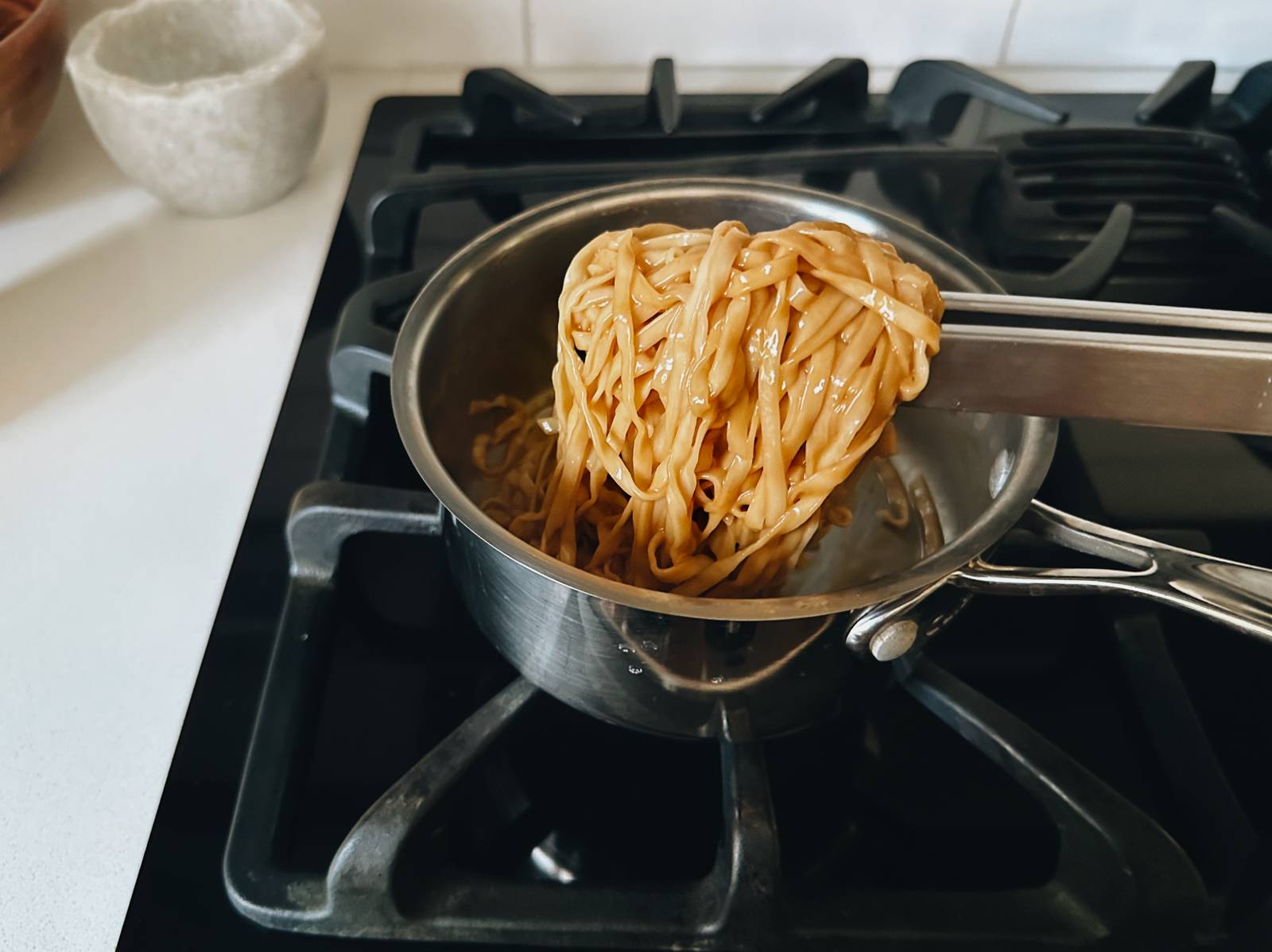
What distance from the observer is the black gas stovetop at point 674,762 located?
50 cm

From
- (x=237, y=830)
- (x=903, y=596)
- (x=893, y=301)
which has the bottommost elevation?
(x=237, y=830)

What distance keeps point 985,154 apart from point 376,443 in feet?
2.07

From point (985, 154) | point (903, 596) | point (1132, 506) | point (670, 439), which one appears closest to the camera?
point (903, 596)

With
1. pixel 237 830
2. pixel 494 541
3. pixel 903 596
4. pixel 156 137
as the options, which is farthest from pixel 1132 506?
pixel 156 137

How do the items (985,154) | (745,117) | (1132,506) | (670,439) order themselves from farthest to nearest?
(745,117) < (985,154) < (1132,506) < (670,439)

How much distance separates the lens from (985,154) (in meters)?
0.90

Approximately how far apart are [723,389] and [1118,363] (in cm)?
21

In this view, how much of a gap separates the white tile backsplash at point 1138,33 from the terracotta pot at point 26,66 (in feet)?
3.34

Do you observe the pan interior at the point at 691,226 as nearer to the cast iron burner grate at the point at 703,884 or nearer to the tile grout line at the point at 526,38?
the cast iron burner grate at the point at 703,884

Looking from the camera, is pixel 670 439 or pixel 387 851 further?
pixel 670 439

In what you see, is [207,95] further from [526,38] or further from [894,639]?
[894,639]

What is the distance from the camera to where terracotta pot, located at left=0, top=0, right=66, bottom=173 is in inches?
32.2

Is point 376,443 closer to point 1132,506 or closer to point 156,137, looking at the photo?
point 156,137

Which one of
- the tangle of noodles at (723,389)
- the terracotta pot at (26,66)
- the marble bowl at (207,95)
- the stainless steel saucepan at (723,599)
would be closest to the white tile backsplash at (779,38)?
the marble bowl at (207,95)
